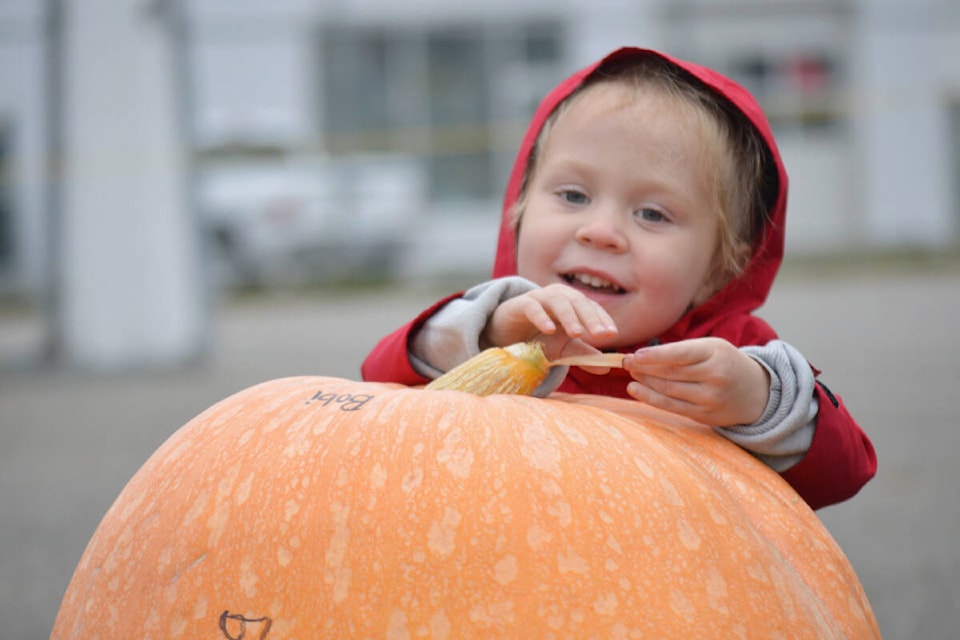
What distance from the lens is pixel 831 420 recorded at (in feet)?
6.75

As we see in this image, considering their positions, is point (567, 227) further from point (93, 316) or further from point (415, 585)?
point (93, 316)

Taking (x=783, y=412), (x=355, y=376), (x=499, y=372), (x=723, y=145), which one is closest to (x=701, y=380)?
(x=783, y=412)

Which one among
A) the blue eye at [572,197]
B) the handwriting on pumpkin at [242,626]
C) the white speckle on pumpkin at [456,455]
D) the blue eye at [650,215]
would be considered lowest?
the handwriting on pumpkin at [242,626]

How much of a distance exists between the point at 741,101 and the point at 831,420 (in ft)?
2.29

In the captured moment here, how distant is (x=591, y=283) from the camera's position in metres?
2.20

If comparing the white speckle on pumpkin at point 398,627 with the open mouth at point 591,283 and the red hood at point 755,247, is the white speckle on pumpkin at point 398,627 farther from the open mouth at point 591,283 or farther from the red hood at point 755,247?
the red hood at point 755,247

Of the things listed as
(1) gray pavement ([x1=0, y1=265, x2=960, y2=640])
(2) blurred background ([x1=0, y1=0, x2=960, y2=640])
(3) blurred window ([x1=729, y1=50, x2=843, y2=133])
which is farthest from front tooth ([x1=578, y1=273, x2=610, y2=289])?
(3) blurred window ([x1=729, y1=50, x2=843, y2=133])

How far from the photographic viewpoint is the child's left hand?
1.83 m

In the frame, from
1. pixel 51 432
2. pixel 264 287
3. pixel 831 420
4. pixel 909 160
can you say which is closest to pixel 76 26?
pixel 51 432

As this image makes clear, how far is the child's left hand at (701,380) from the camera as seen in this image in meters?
1.83

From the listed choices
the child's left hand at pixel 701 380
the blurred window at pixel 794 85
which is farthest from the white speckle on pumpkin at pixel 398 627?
the blurred window at pixel 794 85

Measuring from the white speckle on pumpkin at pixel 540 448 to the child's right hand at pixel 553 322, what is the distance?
0.17 metres

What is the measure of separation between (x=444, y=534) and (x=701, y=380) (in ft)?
1.78

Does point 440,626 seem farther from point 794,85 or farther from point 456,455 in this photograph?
point 794,85
